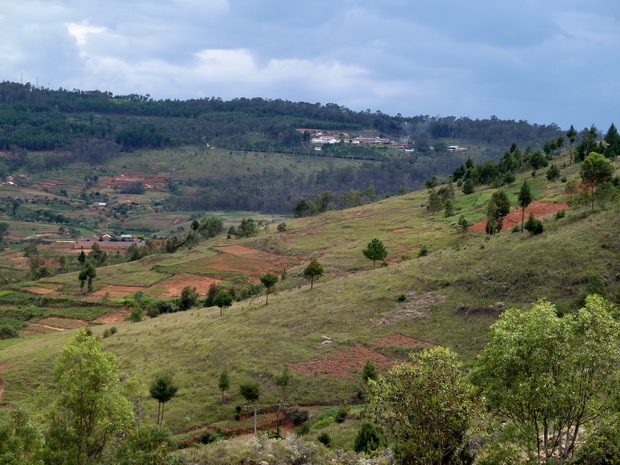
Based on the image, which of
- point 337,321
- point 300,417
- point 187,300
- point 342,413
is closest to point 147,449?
point 300,417

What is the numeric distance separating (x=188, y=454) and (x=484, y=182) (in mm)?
81323

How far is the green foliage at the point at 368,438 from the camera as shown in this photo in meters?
20.2

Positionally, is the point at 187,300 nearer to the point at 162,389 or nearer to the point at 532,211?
the point at 162,389

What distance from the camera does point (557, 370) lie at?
13.4 metres

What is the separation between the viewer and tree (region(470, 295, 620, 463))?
43.1 ft

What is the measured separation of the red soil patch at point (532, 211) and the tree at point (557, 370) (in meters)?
46.8

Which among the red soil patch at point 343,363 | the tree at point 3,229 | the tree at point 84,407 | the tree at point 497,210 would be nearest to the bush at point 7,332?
the red soil patch at point 343,363

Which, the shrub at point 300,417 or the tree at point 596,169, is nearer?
the shrub at point 300,417

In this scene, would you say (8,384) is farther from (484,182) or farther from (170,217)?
(170,217)

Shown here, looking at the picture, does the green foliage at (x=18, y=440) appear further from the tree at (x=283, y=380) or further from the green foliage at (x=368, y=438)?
the tree at (x=283, y=380)

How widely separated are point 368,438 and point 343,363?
473 inches

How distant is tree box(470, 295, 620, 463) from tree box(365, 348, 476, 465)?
1153 millimetres

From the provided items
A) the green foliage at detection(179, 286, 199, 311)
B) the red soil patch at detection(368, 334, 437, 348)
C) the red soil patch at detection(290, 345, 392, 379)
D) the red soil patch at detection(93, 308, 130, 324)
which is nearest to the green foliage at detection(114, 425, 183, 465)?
the red soil patch at detection(290, 345, 392, 379)

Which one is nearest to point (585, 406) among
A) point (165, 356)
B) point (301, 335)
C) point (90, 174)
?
point (301, 335)
